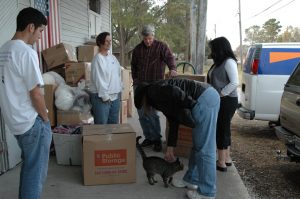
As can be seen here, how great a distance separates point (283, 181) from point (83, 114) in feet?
9.75

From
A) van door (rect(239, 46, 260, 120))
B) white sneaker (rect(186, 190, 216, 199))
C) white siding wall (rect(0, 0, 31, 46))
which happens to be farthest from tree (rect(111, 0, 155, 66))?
white sneaker (rect(186, 190, 216, 199))

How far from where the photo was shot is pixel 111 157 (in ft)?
13.4

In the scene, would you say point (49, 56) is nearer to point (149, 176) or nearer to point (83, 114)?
point (83, 114)

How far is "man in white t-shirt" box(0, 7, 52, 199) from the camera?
2.63m

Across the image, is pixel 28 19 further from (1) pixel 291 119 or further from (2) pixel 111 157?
(1) pixel 291 119

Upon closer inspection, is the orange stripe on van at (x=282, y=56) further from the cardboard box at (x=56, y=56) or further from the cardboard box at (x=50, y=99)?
the cardboard box at (x=50, y=99)

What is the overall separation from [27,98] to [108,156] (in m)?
1.56

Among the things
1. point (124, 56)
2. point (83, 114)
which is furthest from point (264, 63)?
point (124, 56)

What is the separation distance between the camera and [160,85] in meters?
3.17

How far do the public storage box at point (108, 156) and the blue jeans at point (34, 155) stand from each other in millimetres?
1103

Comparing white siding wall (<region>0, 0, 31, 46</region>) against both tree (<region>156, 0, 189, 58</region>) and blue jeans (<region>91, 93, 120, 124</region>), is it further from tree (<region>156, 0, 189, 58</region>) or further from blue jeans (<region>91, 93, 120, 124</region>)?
tree (<region>156, 0, 189, 58</region>)

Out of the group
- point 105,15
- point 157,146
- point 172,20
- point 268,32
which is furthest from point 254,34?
point 157,146

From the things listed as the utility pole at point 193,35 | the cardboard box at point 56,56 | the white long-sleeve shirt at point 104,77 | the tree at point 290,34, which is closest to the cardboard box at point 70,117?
the white long-sleeve shirt at point 104,77

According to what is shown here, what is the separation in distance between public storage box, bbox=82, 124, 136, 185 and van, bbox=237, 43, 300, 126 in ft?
11.3
